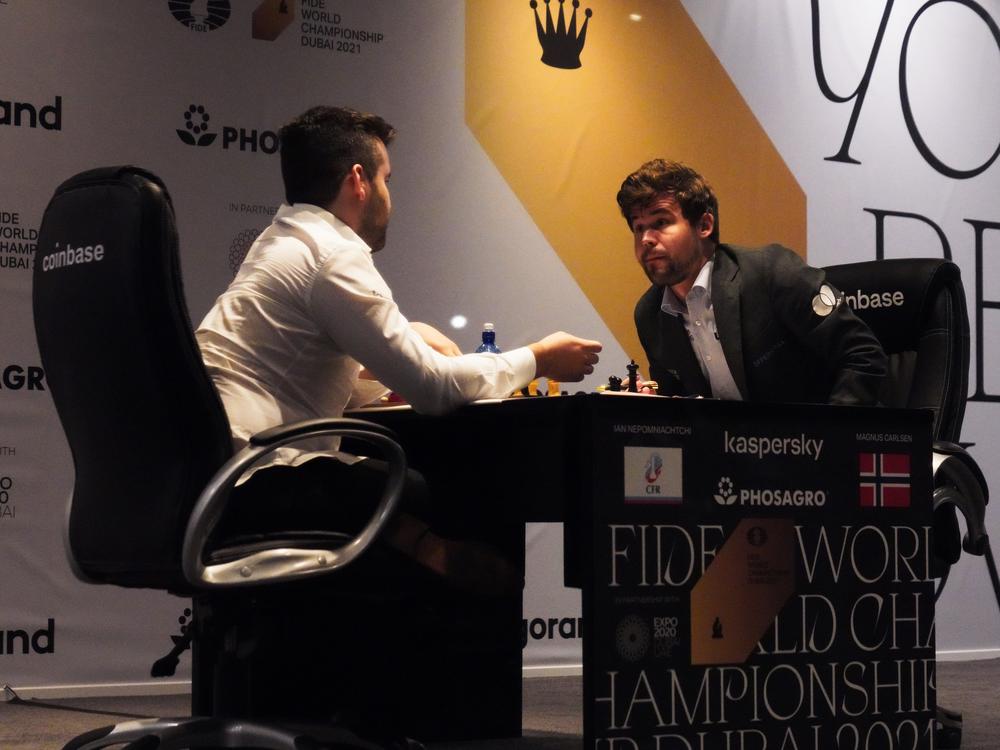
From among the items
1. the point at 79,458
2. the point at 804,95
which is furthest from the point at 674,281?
the point at 804,95

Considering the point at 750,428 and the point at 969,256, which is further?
the point at 969,256

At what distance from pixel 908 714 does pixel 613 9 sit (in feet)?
11.6

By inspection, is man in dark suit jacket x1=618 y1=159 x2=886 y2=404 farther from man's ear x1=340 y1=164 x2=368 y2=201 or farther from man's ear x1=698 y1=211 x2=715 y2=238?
man's ear x1=340 y1=164 x2=368 y2=201

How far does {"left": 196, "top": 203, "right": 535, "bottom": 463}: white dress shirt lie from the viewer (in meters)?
2.49

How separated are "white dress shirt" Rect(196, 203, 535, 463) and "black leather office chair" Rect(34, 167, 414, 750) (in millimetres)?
217

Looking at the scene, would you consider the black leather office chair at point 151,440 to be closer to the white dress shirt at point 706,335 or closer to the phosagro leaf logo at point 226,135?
the white dress shirt at point 706,335

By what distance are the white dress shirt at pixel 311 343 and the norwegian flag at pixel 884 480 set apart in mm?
728

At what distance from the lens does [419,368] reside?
250cm

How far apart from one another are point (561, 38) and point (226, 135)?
1.45 meters

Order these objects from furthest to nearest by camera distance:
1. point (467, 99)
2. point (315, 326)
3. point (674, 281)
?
point (467, 99)
point (674, 281)
point (315, 326)

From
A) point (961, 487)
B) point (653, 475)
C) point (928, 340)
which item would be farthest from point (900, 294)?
point (653, 475)

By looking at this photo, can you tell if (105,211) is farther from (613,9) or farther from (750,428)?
(613,9)

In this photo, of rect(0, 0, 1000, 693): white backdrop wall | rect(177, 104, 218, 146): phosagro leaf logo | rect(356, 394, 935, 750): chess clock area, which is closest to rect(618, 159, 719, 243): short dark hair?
rect(356, 394, 935, 750): chess clock area

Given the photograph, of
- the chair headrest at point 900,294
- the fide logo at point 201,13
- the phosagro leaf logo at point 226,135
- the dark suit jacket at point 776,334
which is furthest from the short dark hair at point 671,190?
the fide logo at point 201,13
